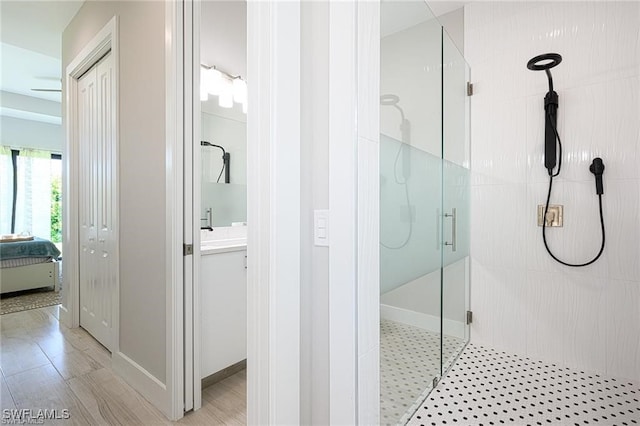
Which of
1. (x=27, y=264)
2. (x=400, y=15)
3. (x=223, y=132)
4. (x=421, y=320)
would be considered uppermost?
(x=400, y=15)

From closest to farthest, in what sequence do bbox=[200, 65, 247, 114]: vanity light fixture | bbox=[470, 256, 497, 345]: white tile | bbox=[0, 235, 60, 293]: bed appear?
1. bbox=[470, 256, 497, 345]: white tile
2. bbox=[200, 65, 247, 114]: vanity light fixture
3. bbox=[0, 235, 60, 293]: bed

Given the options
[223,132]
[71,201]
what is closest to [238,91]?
[223,132]

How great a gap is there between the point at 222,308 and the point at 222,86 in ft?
5.99

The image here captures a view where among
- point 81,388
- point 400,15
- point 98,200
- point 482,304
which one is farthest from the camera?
point 98,200

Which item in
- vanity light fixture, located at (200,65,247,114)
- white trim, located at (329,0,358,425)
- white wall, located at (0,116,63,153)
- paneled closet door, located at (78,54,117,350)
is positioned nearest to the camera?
white trim, located at (329,0,358,425)

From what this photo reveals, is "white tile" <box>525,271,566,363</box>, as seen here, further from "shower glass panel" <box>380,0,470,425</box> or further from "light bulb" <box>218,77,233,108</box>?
"light bulb" <box>218,77,233,108</box>

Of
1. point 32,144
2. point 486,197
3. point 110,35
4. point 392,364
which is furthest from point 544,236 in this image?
point 32,144

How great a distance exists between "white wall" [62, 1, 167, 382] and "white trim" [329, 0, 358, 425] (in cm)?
115

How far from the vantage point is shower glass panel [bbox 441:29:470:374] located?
71.5 inches

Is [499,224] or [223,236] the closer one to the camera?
[499,224]

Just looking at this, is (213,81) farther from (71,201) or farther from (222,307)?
(222,307)

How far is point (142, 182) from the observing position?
1.83 meters

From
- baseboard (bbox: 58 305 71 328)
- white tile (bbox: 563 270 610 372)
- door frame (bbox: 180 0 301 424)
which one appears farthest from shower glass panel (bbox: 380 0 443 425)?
baseboard (bbox: 58 305 71 328)

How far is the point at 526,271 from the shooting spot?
2.01 metres
